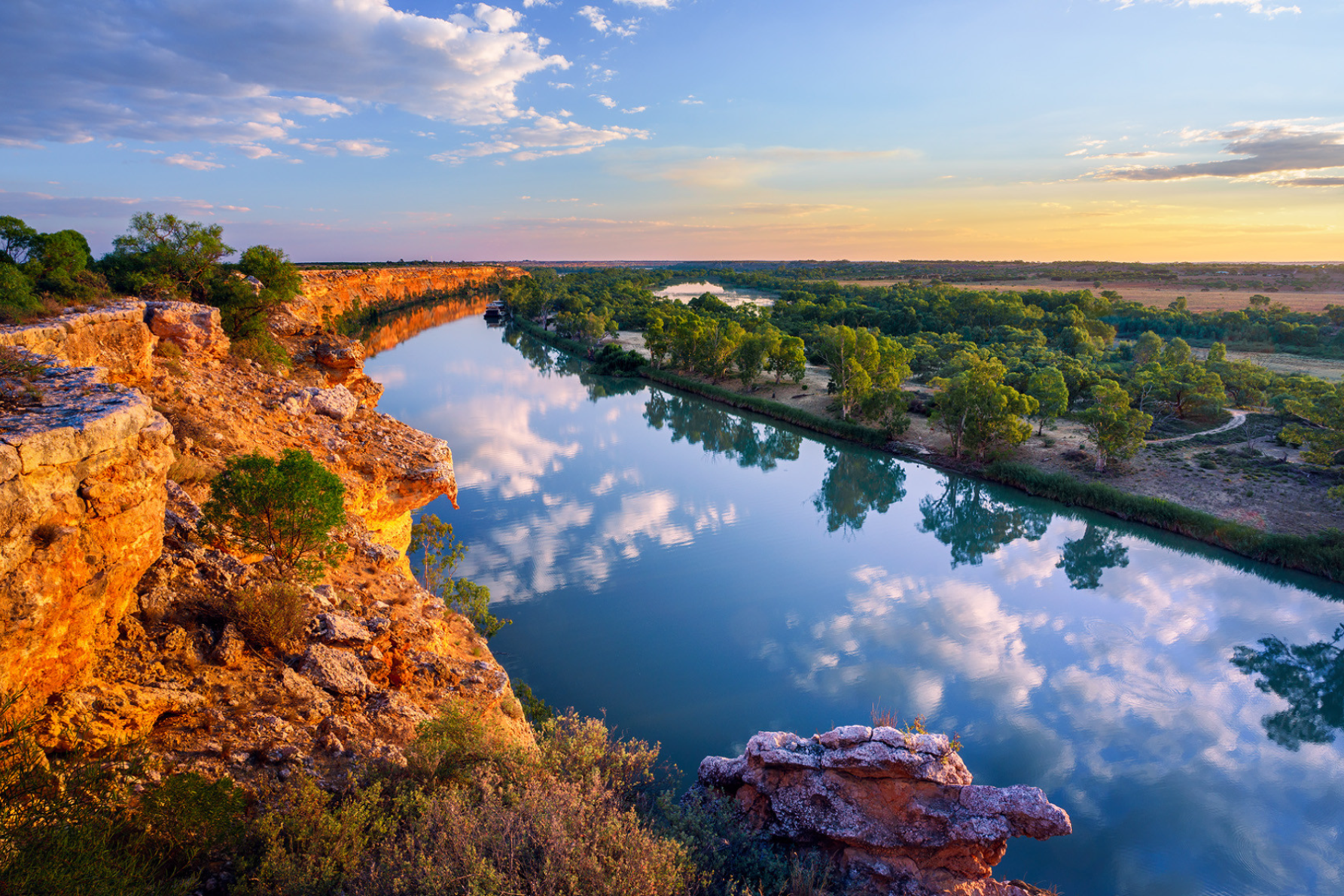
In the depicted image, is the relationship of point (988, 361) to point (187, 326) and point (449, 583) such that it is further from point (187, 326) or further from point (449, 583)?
point (187, 326)

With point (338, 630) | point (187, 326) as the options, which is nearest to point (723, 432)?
point (187, 326)

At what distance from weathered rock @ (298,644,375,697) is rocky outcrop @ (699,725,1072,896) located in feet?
16.3

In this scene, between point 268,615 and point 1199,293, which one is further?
point 1199,293

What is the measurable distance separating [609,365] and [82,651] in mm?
47493

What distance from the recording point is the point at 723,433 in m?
37.1

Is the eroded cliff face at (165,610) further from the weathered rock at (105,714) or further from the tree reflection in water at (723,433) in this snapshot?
the tree reflection in water at (723,433)

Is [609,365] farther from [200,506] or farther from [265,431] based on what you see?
[200,506]

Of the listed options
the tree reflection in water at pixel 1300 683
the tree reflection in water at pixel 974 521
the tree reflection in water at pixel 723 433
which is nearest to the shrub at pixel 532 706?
the tree reflection in water at pixel 974 521

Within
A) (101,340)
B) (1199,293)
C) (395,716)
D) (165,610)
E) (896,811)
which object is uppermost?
(1199,293)

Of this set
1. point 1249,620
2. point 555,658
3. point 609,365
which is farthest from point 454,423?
point 1249,620

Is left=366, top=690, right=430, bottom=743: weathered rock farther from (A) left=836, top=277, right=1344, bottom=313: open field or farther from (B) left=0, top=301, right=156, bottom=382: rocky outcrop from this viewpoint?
(A) left=836, top=277, right=1344, bottom=313: open field

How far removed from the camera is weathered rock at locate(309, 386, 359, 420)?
15.9 meters

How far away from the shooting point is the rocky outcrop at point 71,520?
5191 millimetres

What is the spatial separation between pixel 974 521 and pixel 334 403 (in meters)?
22.4
